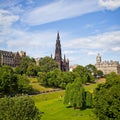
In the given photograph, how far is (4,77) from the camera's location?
87125 millimetres

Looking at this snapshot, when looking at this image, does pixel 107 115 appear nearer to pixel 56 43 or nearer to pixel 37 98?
pixel 37 98

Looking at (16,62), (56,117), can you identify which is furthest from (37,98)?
(16,62)

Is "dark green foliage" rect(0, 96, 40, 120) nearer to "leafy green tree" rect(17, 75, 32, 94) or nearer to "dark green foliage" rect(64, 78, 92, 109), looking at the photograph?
"dark green foliage" rect(64, 78, 92, 109)

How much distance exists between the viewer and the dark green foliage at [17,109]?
38294 mm

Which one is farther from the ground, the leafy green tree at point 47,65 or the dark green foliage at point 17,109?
the leafy green tree at point 47,65

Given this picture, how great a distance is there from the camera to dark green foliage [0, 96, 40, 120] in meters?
38.3

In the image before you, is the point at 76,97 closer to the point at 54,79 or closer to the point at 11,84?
the point at 11,84

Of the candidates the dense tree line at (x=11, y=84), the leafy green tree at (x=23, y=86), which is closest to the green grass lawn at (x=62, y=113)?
the leafy green tree at (x=23, y=86)

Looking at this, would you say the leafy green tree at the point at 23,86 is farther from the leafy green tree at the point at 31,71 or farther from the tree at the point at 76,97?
the leafy green tree at the point at 31,71

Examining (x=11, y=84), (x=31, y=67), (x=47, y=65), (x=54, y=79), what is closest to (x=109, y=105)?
(x=11, y=84)

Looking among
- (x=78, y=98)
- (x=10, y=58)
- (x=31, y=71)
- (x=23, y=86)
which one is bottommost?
(x=78, y=98)

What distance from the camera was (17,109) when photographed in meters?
38.6

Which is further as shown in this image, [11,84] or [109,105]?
[11,84]

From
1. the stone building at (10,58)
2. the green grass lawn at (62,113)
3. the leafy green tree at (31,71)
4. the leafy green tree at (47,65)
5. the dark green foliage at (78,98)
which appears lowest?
the green grass lawn at (62,113)
